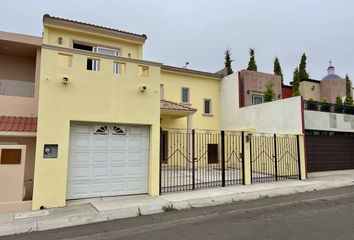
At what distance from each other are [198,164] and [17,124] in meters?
10.7

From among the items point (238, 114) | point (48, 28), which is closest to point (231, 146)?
point (238, 114)

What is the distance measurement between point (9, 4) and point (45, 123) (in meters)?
8.54

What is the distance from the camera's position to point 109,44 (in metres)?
13.8

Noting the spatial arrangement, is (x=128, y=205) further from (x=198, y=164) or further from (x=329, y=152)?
(x=329, y=152)

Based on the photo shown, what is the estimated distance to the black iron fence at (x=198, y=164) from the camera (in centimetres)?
1089

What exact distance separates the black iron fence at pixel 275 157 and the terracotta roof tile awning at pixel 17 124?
391 inches

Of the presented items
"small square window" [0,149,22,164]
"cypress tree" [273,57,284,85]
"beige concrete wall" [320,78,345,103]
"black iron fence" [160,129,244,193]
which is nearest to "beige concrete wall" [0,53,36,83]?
"small square window" [0,149,22,164]

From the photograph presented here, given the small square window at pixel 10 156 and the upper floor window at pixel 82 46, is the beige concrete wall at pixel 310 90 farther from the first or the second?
the small square window at pixel 10 156

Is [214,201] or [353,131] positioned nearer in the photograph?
[214,201]

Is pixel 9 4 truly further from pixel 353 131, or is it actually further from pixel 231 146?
pixel 353 131

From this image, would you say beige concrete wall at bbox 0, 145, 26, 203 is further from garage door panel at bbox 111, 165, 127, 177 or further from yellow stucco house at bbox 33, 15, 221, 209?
garage door panel at bbox 111, 165, 127, 177

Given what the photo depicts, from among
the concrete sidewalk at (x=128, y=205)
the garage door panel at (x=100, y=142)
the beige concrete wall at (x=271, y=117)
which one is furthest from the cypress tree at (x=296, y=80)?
the garage door panel at (x=100, y=142)

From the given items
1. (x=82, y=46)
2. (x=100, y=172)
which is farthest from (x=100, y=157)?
(x=82, y=46)

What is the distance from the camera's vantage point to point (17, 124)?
30.8ft
